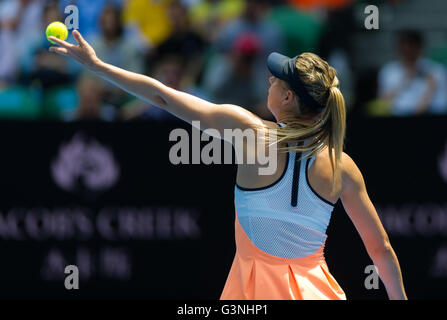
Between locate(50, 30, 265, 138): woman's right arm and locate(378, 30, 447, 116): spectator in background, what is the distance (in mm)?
4340

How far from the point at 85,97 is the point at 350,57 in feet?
9.39

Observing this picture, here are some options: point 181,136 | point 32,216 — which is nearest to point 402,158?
point 181,136

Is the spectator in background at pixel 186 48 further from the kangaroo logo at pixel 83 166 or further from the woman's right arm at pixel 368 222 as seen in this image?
the woman's right arm at pixel 368 222

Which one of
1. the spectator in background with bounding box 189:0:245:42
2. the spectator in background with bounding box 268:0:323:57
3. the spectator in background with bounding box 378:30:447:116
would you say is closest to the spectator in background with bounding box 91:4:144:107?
the spectator in background with bounding box 189:0:245:42

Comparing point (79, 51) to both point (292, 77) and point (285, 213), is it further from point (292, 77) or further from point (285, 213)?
point (285, 213)

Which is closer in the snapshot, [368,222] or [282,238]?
[282,238]

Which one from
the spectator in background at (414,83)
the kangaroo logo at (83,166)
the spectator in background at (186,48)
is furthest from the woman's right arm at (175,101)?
the spectator in background at (414,83)

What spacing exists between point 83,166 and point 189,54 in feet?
6.79

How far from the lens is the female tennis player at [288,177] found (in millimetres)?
2850

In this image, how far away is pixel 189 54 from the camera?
23.5 feet

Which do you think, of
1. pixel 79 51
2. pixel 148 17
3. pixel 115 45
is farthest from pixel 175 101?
pixel 148 17

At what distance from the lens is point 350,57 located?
7.67m
